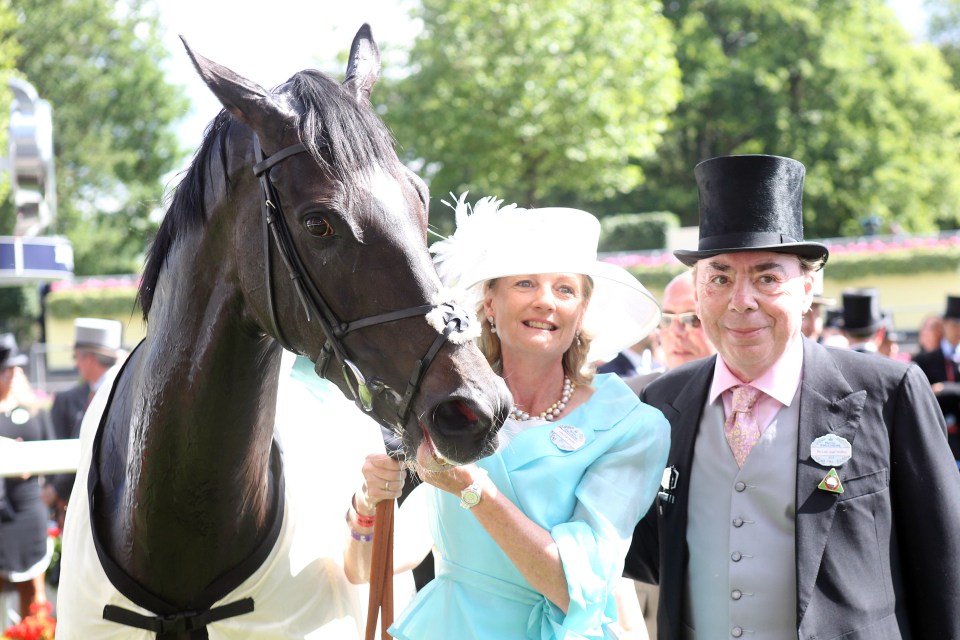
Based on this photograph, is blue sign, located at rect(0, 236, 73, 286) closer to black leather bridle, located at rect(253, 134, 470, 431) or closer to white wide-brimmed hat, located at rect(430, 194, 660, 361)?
white wide-brimmed hat, located at rect(430, 194, 660, 361)

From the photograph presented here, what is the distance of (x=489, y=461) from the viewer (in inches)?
99.1

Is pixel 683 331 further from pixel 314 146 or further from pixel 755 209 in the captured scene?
pixel 314 146

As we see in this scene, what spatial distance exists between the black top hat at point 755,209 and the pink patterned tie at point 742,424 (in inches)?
15.5

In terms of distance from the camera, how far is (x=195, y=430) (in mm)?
2414

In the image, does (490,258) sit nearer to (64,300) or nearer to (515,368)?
(515,368)

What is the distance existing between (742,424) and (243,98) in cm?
155

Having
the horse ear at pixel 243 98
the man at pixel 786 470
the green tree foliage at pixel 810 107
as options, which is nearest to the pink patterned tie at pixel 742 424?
the man at pixel 786 470

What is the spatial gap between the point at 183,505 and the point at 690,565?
53.2 inches

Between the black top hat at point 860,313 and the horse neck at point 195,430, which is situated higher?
the black top hat at point 860,313

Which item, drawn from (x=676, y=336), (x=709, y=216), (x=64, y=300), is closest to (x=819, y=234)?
(x=64, y=300)

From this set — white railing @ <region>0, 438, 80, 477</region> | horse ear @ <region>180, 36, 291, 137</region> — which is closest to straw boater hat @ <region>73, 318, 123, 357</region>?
white railing @ <region>0, 438, 80, 477</region>

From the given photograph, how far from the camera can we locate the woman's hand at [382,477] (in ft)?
7.89

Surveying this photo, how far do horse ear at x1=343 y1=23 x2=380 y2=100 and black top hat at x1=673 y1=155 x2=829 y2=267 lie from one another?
0.98 metres

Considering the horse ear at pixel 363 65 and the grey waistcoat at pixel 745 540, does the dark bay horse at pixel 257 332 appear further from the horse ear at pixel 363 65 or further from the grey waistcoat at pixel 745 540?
the grey waistcoat at pixel 745 540
